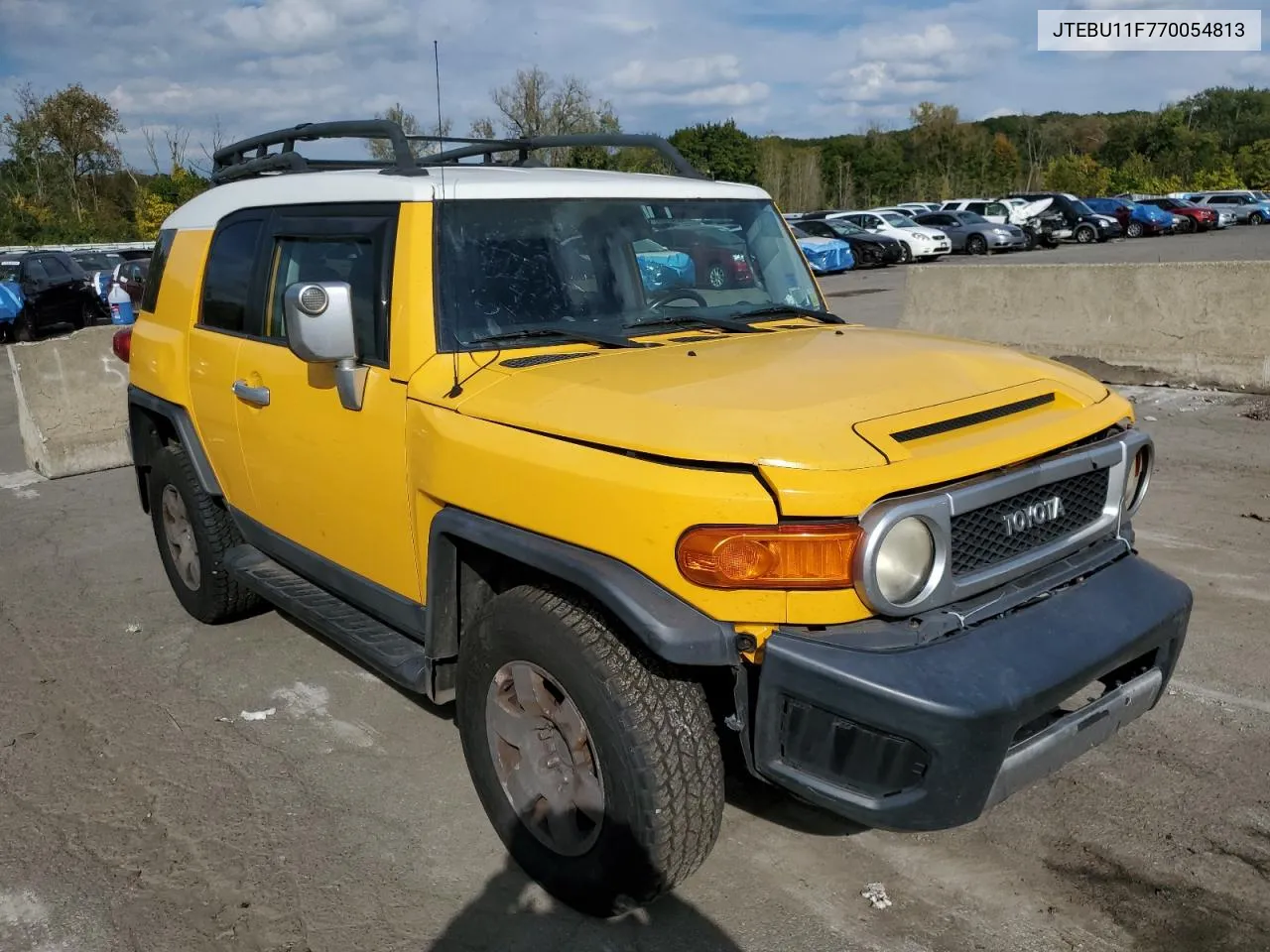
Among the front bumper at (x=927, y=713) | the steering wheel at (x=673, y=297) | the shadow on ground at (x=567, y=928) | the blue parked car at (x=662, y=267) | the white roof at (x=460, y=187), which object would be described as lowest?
the shadow on ground at (x=567, y=928)

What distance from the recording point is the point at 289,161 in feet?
15.4

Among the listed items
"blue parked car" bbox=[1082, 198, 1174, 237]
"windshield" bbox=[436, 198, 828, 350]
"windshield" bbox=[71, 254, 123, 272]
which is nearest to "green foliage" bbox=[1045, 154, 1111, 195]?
"blue parked car" bbox=[1082, 198, 1174, 237]

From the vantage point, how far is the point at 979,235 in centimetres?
3100

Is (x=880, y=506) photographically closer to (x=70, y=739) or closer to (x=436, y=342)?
(x=436, y=342)

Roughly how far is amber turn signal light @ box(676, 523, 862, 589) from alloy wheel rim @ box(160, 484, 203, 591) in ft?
11.1

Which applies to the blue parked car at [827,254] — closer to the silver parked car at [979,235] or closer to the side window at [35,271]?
the silver parked car at [979,235]

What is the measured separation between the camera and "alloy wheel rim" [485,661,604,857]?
2.88 metres

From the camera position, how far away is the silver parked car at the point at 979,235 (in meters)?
31.0

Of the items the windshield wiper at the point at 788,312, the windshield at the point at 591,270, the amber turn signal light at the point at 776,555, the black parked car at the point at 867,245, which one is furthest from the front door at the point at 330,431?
the black parked car at the point at 867,245

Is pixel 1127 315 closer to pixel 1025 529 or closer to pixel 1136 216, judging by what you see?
pixel 1025 529

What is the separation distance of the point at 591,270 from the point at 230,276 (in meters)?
1.80

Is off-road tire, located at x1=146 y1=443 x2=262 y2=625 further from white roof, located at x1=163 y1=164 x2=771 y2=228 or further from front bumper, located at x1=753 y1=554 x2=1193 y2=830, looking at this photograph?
front bumper, located at x1=753 y1=554 x2=1193 y2=830

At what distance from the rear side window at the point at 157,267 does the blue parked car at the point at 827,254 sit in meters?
22.5

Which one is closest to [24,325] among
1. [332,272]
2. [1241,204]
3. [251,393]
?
[251,393]
